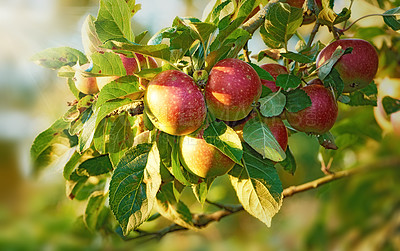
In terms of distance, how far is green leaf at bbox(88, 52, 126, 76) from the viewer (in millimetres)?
406

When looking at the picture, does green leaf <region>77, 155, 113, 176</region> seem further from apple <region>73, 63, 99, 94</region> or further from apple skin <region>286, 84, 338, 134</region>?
apple skin <region>286, 84, 338, 134</region>

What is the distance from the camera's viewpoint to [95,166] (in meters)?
0.54

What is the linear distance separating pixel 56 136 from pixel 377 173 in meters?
1.32

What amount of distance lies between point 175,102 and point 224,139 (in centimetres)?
6

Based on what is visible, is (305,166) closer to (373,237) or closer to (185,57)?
(373,237)

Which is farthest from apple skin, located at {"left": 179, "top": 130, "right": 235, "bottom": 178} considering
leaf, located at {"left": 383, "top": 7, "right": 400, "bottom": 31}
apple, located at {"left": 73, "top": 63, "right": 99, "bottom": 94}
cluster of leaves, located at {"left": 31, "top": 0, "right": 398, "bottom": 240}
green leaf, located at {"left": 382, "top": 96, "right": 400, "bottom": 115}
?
green leaf, located at {"left": 382, "top": 96, "right": 400, "bottom": 115}

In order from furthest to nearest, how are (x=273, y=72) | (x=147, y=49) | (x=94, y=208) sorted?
(x=94, y=208) → (x=273, y=72) → (x=147, y=49)

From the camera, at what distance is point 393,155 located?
4.47ft

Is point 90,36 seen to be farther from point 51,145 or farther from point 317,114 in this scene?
point 317,114

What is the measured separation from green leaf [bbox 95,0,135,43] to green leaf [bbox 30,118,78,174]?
155 mm

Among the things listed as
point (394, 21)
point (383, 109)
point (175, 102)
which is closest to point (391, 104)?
point (383, 109)

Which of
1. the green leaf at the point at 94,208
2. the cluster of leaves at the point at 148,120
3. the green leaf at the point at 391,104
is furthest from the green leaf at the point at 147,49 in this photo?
the green leaf at the point at 391,104

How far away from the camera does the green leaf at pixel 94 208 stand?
0.67 meters

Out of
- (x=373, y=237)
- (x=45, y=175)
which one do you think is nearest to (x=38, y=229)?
(x=45, y=175)
